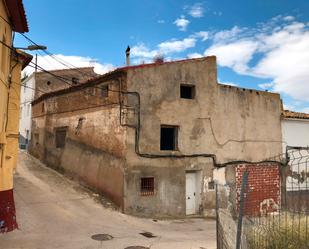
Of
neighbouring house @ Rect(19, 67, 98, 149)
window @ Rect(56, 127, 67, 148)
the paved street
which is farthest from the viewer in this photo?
neighbouring house @ Rect(19, 67, 98, 149)

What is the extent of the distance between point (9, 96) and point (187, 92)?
303 inches

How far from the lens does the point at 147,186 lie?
14.1 m

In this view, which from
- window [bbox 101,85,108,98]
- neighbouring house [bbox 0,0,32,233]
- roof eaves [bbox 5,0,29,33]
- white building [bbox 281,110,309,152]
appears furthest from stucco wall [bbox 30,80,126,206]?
white building [bbox 281,110,309,152]

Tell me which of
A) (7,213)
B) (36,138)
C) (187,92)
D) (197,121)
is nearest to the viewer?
(7,213)

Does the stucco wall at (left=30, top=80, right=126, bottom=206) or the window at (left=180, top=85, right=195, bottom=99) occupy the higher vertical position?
the window at (left=180, top=85, right=195, bottom=99)

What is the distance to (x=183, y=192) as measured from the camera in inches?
582

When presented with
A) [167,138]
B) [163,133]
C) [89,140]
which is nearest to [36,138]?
[89,140]

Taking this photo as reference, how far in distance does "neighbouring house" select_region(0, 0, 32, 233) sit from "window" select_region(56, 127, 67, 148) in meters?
6.35

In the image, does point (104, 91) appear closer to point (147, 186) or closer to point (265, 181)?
point (147, 186)

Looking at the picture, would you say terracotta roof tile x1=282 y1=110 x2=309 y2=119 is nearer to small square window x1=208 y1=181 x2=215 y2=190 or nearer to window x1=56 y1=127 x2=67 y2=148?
small square window x1=208 y1=181 x2=215 y2=190

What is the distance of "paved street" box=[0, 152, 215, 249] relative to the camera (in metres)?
9.73

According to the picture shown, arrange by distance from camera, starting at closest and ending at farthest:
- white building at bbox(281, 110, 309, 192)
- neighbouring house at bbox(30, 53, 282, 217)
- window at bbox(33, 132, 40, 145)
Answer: neighbouring house at bbox(30, 53, 282, 217), white building at bbox(281, 110, 309, 192), window at bbox(33, 132, 40, 145)

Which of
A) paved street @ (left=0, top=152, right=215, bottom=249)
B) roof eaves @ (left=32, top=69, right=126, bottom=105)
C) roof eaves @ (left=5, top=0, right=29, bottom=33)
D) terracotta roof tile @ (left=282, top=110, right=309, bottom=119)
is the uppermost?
roof eaves @ (left=5, top=0, right=29, bottom=33)

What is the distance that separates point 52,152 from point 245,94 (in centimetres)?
1092
